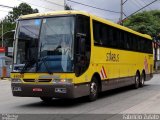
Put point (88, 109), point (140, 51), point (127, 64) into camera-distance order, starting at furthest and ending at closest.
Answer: point (140, 51) < point (127, 64) < point (88, 109)

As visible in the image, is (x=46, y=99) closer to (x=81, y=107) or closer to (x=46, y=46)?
(x=81, y=107)

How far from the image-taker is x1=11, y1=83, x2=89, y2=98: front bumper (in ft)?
44.8

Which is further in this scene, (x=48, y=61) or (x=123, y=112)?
(x=48, y=61)

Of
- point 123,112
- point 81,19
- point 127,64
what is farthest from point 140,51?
point 123,112

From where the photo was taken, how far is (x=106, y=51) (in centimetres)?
1739

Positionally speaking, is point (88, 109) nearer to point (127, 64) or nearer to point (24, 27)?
point (24, 27)

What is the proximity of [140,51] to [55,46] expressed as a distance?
10.8m

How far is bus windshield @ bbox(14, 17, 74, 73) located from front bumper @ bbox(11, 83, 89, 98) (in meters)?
0.53

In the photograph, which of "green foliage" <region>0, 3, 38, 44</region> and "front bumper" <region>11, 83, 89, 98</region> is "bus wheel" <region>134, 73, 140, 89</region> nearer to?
"front bumper" <region>11, 83, 89, 98</region>

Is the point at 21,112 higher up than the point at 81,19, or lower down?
lower down

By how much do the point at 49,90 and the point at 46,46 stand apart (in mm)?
1527

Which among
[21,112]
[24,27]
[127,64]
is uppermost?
[24,27]

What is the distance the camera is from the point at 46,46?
14188 millimetres

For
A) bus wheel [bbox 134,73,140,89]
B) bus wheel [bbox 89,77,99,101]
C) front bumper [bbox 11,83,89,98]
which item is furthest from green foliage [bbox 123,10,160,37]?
front bumper [bbox 11,83,89,98]
